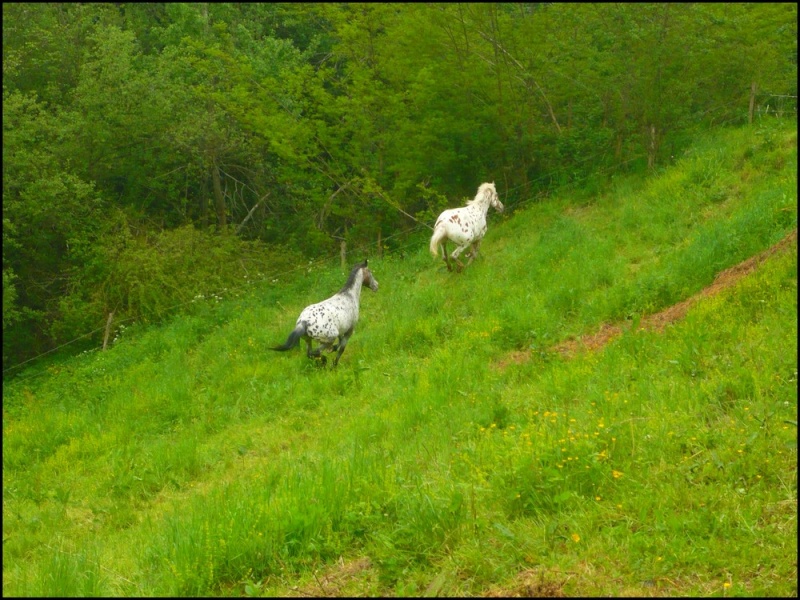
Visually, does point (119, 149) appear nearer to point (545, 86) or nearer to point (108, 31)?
point (108, 31)

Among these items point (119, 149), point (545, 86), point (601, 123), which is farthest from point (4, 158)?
point (601, 123)

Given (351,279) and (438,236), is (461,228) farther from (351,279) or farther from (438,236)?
(351,279)

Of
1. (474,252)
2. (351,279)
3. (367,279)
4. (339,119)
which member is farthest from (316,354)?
(339,119)

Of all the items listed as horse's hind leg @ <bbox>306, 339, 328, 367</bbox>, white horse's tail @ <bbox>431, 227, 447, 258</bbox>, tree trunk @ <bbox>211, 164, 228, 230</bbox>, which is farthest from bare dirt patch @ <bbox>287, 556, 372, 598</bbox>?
tree trunk @ <bbox>211, 164, 228, 230</bbox>

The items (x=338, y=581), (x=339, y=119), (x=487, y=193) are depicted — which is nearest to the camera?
(x=338, y=581)

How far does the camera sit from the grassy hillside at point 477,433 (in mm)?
4316

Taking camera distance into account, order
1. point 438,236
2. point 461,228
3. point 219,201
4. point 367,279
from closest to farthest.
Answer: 1. point 367,279
2. point 438,236
3. point 461,228
4. point 219,201

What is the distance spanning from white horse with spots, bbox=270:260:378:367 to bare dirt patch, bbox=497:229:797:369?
2.88 meters

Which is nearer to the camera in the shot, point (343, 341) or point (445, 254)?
point (343, 341)

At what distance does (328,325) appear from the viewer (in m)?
11.1

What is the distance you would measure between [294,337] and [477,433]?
4.82 meters

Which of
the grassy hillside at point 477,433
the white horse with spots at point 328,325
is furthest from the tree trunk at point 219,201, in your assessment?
the white horse with spots at point 328,325

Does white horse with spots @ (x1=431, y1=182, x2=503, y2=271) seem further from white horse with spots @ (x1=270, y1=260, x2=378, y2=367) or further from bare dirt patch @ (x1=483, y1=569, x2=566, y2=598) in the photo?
bare dirt patch @ (x1=483, y1=569, x2=566, y2=598)

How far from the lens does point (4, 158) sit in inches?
656
